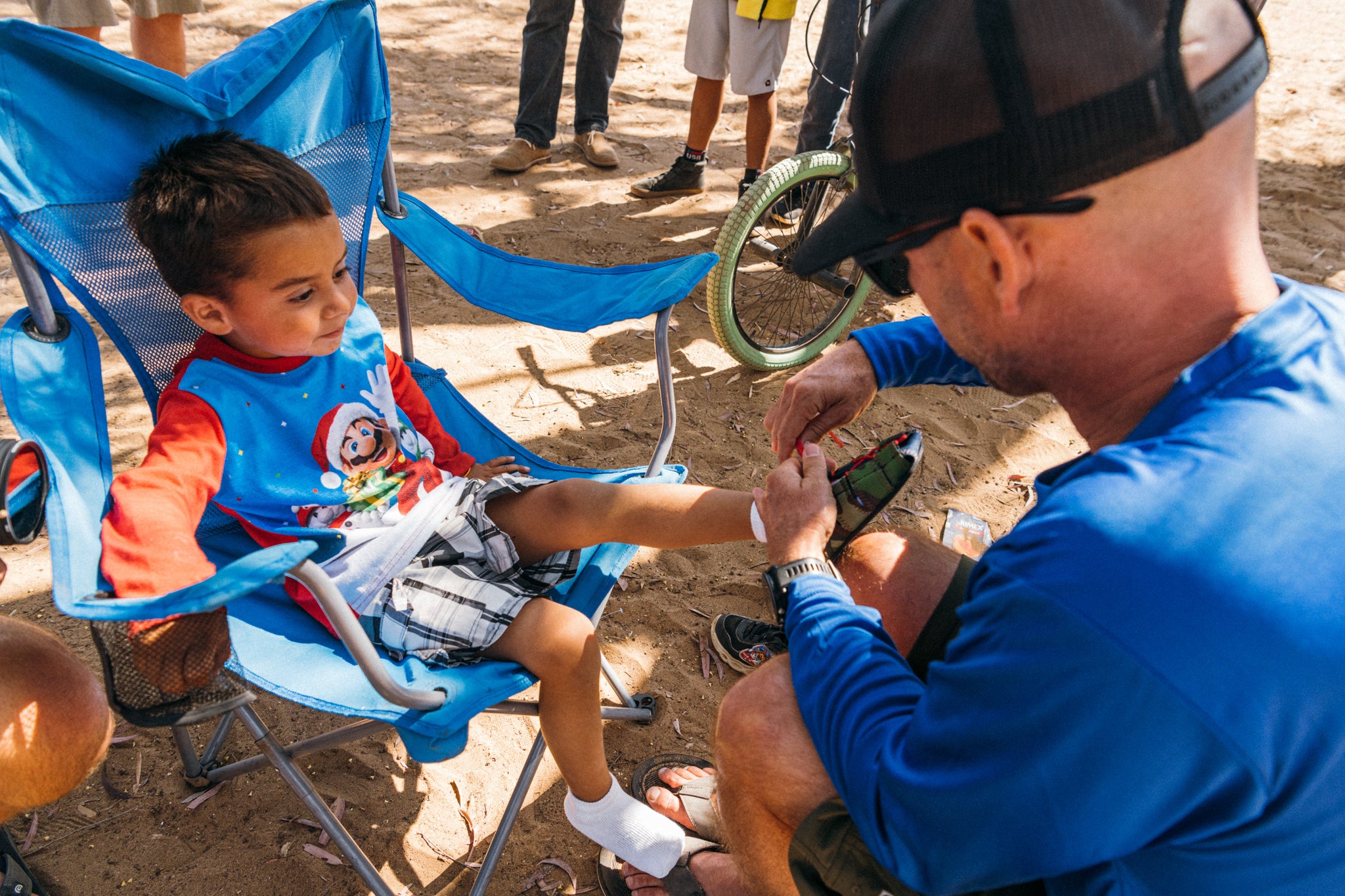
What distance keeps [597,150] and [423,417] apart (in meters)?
2.84

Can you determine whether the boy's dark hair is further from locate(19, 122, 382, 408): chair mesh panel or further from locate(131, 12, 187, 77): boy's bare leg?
locate(131, 12, 187, 77): boy's bare leg

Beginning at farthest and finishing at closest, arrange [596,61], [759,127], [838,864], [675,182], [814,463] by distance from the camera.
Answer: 1. [596,61]
2. [675,182]
3. [759,127]
4. [814,463]
5. [838,864]

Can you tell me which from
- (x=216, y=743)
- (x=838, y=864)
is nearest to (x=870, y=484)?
(x=838, y=864)

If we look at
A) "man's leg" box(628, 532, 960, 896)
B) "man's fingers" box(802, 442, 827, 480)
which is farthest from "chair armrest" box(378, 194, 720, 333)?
"man's leg" box(628, 532, 960, 896)

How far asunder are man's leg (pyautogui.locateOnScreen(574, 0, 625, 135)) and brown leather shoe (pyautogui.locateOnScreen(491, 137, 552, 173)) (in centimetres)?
37

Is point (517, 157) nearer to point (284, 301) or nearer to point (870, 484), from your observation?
point (284, 301)

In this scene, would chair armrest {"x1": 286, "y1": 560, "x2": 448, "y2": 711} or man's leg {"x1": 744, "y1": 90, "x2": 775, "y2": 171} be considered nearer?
chair armrest {"x1": 286, "y1": 560, "x2": 448, "y2": 711}

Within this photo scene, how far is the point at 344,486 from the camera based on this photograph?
1733 mm

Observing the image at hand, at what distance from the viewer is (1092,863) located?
0.89 meters

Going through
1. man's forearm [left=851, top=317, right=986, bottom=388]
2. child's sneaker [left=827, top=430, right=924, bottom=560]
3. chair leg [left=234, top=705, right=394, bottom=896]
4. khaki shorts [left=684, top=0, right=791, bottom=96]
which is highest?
khaki shorts [left=684, top=0, right=791, bottom=96]

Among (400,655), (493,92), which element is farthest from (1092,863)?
(493,92)

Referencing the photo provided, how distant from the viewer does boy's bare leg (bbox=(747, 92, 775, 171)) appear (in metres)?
3.85

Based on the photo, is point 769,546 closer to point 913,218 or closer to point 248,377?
point 913,218

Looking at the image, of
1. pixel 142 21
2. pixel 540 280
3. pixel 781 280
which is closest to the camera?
pixel 540 280
